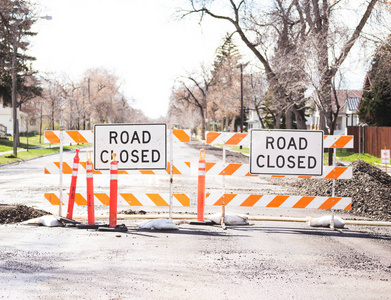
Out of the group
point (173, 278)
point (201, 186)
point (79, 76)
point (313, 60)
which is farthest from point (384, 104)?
point (79, 76)

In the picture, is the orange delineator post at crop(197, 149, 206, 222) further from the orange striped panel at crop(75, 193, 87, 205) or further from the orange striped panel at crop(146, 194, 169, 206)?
the orange striped panel at crop(75, 193, 87, 205)

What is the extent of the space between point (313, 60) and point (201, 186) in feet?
59.0

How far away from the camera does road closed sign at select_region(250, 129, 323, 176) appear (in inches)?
367

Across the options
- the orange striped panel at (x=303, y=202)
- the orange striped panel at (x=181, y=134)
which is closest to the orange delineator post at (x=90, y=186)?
the orange striped panel at (x=181, y=134)

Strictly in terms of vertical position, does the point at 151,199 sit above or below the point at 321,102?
below

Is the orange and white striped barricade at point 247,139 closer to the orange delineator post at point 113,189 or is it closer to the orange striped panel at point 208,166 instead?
the orange striped panel at point 208,166

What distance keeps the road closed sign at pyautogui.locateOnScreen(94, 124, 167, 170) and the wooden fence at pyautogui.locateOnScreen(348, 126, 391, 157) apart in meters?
26.9

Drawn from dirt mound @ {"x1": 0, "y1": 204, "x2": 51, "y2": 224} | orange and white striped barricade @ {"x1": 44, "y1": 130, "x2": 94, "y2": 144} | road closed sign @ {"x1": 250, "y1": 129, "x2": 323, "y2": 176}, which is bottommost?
dirt mound @ {"x1": 0, "y1": 204, "x2": 51, "y2": 224}

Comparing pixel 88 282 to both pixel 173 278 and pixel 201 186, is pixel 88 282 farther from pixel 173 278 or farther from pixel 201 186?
pixel 201 186

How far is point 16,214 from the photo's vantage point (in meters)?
9.76

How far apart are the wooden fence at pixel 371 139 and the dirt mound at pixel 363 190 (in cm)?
1898

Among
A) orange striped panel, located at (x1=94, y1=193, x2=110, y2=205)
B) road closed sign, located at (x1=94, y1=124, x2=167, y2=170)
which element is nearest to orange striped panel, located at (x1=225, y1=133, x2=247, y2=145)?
road closed sign, located at (x1=94, y1=124, x2=167, y2=170)

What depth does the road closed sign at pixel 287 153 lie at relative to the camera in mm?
9312

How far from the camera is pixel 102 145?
937 cm
